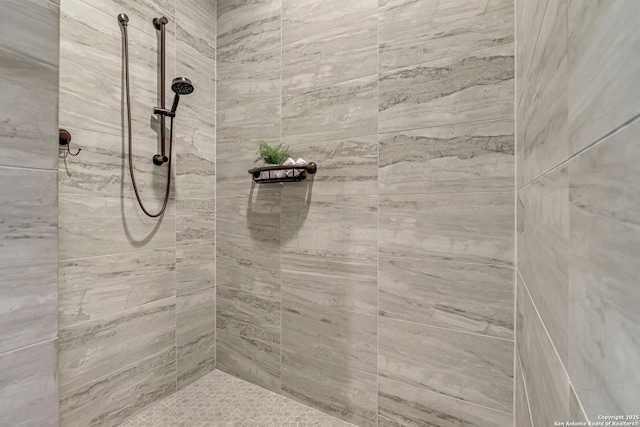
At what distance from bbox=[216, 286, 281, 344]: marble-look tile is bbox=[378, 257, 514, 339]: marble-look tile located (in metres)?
0.61

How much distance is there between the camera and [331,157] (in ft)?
4.49

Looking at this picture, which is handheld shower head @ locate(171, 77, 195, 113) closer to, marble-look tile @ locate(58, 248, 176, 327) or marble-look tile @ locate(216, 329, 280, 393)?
marble-look tile @ locate(58, 248, 176, 327)

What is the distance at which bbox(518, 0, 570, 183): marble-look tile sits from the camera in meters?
0.39

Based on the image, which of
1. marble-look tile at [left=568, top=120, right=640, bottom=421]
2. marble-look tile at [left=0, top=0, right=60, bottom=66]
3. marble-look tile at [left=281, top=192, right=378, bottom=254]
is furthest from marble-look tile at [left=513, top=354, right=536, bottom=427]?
marble-look tile at [left=0, top=0, right=60, bottom=66]

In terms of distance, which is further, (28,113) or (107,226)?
(107,226)

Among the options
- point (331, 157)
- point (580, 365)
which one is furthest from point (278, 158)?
point (580, 365)

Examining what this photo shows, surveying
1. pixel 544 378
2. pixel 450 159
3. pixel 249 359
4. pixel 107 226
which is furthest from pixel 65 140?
pixel 544 378

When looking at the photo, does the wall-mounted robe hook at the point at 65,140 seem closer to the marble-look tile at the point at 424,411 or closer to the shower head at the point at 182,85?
the shower head at the point at 182,85

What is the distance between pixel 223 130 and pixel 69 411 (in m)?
1.47

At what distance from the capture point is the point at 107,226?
127cm

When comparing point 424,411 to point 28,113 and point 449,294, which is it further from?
point 28,113

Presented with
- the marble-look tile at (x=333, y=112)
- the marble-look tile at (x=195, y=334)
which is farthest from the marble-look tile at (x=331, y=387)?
the marble-look tile at (x=333, y=112)

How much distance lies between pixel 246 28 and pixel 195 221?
1.12 metres

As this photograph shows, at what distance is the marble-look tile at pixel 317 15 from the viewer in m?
1.30
